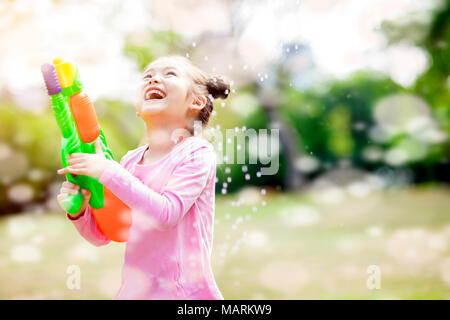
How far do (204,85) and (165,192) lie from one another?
35 centimetres

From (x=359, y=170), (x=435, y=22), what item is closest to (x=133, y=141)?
(x=359, y=170)

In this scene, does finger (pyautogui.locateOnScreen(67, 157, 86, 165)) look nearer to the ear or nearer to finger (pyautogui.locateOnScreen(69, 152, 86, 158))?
finger (pyautogui.locateOnScreen(69, 152, 86, 158))

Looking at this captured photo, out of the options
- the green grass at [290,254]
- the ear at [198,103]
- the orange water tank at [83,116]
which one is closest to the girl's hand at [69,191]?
the orange water tank at [83,116]

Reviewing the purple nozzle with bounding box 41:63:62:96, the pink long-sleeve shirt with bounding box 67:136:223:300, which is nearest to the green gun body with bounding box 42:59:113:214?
the purple nozzle with bounding box 41:63:62:96

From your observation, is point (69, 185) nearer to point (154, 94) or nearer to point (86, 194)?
point (86, 194)

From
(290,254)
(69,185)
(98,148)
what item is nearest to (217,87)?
(98,148)

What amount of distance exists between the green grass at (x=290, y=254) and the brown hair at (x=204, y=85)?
1.61 m

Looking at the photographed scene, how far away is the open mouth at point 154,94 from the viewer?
4.18 feet

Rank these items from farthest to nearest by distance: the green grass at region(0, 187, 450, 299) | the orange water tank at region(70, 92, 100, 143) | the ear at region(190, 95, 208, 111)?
the green grass at region(0, 187, 450, 299) → the ear at region(190, 95, 208, 111) → the orange water tank at region(70, 92, 100, 143)

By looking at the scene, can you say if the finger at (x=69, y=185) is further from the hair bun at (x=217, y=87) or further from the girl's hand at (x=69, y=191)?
the hair bun at (x=217, y=87)

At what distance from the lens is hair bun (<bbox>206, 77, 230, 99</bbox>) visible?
4.60 ft

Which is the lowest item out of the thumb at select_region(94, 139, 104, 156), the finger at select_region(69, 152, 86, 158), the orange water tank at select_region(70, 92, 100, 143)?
the finger at select_region(69, 152, 86, 158)
